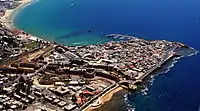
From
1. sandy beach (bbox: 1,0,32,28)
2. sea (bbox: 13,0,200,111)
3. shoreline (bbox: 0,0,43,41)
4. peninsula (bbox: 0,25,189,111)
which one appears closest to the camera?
peninsula (bbox: 0,25,189,111)

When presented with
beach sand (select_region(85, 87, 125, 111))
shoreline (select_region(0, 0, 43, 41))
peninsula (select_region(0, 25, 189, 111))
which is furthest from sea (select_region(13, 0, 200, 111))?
peninsula (select_region(0, 25, 189, 111))

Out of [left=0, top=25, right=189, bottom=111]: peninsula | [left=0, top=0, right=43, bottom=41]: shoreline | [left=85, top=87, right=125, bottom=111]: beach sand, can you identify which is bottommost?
[left=85, top=87, right=125, bottom=111]: beach sand

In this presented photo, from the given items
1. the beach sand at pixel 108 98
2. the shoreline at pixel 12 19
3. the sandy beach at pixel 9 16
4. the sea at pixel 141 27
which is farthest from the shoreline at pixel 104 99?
the sandy beach at pixel 9 16

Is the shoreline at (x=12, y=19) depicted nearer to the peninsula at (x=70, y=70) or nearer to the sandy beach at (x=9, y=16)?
the sandy beach at (x=9, y=16)

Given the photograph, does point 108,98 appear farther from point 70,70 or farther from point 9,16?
point 9,16

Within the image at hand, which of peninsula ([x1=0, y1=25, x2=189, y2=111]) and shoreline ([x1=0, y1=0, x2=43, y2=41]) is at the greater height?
shoreline ([x1=0, y1=0, x2=43, y2=41])

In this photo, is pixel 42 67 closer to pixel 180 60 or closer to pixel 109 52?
pixel 109 52

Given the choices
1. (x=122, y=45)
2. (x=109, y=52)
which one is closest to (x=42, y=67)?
(x=109, y=52)

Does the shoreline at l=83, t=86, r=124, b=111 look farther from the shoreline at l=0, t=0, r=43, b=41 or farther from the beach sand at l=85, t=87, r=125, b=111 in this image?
the shoreline at l=0, t=0, r=43, b=41

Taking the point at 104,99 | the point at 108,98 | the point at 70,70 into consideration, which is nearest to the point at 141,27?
the point at 70,70
